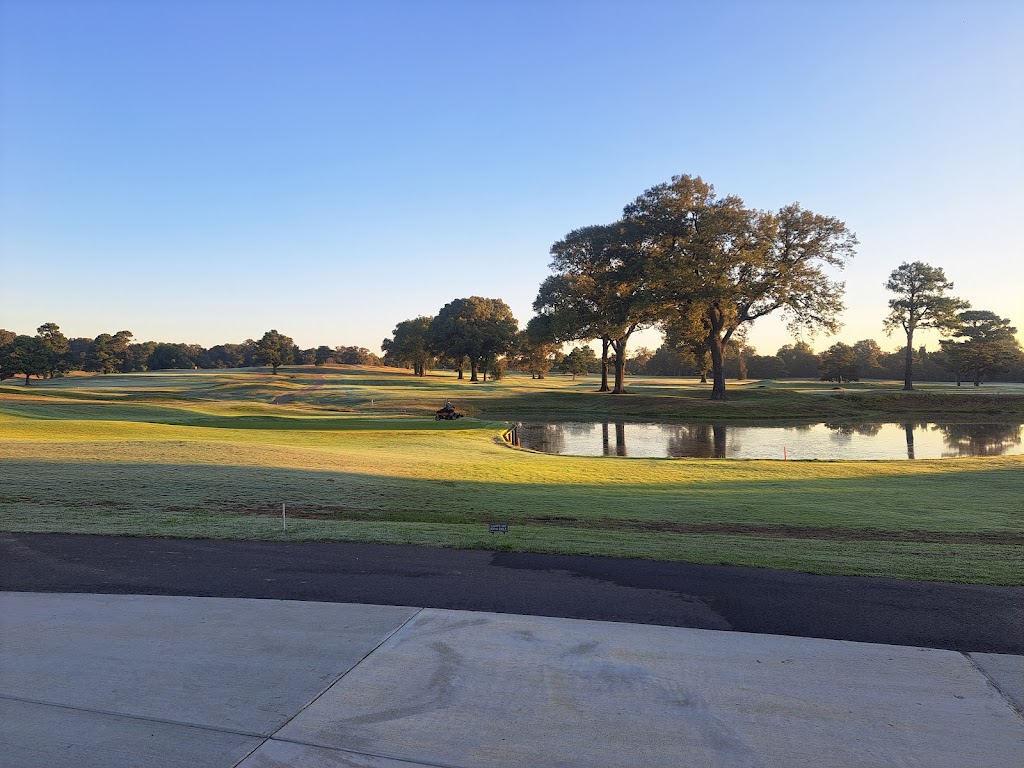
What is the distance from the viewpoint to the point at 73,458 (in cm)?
1758

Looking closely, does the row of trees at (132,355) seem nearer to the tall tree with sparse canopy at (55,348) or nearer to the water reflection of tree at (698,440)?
the tall tree with sparse canopy at (55,348)

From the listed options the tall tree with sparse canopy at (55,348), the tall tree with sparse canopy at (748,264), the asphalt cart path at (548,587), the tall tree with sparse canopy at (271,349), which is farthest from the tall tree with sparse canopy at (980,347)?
the tall tree with sparse canopy at (55,348)

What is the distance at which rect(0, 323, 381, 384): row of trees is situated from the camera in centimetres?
9356

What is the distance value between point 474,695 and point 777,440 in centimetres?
3402

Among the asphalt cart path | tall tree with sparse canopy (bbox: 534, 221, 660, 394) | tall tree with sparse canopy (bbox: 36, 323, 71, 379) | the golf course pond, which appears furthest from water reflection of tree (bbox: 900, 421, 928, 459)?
tall tree with sparse canopy (bbox: 36, 323, 71, 379)

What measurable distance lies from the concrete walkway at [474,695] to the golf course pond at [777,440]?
21911 millimetres

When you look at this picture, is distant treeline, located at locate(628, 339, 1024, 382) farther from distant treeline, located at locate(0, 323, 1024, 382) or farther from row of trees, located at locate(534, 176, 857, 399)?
row of trees, located at locate(534, 176, 857, 399)

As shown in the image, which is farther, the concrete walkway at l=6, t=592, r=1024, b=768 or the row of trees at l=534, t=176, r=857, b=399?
the row of trees at l=534, t=176, r=857, b=399

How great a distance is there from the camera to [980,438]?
35.6 meters

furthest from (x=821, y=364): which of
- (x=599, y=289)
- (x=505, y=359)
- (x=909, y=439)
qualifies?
(x=909, y=439)

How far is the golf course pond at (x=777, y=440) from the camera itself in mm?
29516

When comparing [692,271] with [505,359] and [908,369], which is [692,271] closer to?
[908,369]

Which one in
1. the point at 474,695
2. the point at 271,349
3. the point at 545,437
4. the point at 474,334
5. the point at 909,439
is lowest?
the point at 545,437

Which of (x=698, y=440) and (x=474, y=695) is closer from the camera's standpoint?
(x=474, y=695)
